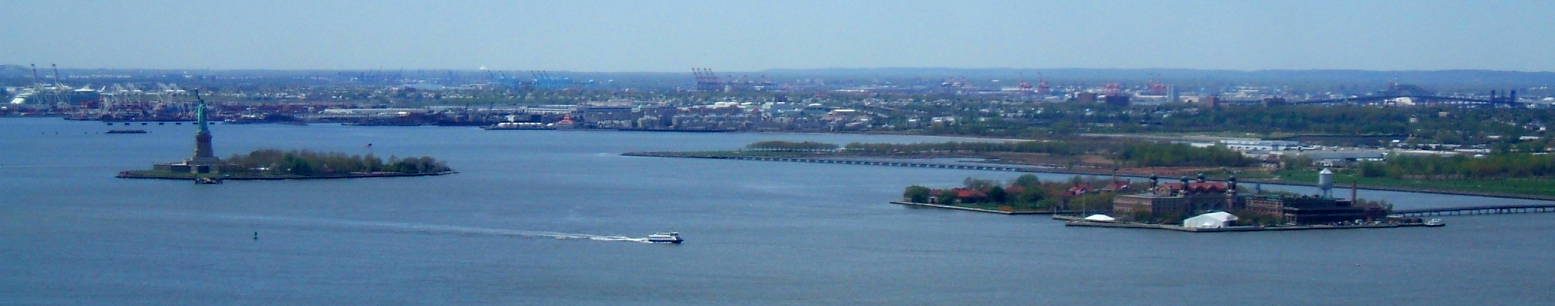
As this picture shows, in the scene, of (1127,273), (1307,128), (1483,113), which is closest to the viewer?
(1127,273)

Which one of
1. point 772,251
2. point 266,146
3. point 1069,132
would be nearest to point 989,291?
point 772,251

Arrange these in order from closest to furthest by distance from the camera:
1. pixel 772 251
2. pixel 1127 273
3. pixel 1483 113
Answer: pixel 1127 273 < pixel 772 251 < pixel 1483 113

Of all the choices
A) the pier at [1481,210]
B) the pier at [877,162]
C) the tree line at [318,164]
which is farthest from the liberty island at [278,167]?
the pier at [1481,210]

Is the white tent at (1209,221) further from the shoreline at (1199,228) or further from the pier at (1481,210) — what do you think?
the pier at (1481,210)

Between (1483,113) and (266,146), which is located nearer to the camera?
(266,146)

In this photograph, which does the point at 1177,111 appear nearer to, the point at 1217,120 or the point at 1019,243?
the point at 1217,120

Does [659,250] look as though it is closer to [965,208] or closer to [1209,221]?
[1209,221]

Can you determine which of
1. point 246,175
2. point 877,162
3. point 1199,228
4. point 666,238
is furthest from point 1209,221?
point 877,162

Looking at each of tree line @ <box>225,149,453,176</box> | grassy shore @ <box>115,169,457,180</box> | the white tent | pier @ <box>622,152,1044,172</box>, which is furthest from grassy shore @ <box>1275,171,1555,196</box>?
grassy shore @ <box>115,169,457,180</box>
